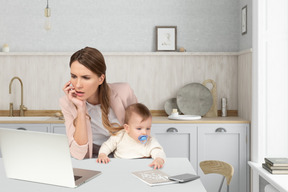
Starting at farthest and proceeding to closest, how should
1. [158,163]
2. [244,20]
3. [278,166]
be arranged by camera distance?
1. [244,20]
2. [278,166]
3. [158,163]

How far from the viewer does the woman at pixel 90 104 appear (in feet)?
6.37

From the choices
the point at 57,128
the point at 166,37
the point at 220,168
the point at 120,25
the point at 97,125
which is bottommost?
the point at 220,168

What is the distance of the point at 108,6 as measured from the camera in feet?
13.1

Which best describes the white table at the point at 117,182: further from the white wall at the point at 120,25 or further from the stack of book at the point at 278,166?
the white wall at the point at 120,25

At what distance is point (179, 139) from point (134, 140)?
4.47ft

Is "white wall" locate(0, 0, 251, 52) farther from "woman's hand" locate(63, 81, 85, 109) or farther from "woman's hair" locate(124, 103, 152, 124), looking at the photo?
"woman's hand" locate(63, 81, 85, 109)

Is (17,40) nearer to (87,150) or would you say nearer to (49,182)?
(87,150)

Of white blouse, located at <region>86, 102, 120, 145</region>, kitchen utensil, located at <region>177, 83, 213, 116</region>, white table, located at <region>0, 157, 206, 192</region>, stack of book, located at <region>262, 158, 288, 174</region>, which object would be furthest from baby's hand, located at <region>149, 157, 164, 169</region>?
kitchen utensil, located at <region>177, 83, 213, 116</region>

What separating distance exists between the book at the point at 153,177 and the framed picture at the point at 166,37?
2376mm

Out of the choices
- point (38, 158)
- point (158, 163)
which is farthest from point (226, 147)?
point (38, 158)

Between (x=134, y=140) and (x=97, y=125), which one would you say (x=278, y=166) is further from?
(x=97, y=125)

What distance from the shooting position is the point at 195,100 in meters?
3.85

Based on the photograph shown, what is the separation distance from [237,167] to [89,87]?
200 centimetres

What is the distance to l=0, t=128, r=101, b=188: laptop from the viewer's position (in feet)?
4.72
